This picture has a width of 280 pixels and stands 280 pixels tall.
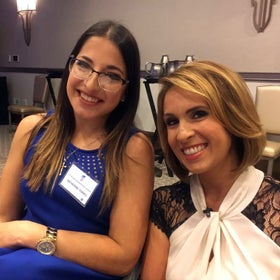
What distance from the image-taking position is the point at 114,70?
111 centimetres

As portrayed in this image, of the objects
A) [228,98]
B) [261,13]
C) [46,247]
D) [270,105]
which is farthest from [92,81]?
[261,13]

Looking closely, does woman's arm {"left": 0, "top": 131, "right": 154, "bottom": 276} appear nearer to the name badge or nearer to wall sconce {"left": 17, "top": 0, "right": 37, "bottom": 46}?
the name badge

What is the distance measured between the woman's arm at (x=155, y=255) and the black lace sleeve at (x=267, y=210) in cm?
27

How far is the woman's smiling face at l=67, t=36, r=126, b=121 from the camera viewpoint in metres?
1.11

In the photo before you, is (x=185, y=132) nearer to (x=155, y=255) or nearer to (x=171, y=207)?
(x=171, y=207)

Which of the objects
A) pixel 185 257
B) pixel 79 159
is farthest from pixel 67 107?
pixel 185 257

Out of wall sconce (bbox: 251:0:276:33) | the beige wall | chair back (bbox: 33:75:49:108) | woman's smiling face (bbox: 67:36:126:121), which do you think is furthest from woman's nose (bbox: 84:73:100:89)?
chair back (bbox: 33:75:49:108)

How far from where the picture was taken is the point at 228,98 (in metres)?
0.95

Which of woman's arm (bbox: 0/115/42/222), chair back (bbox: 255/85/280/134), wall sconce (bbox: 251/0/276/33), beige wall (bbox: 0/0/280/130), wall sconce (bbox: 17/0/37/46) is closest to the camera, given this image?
woman's arm (bbox: 0/115/42/222)

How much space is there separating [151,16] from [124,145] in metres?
4.14

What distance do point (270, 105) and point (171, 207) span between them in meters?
2.75

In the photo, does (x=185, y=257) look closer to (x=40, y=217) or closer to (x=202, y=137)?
(x=202, y=137)

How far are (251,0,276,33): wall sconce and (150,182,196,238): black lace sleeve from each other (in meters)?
3.33

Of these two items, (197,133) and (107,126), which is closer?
(197,133)
